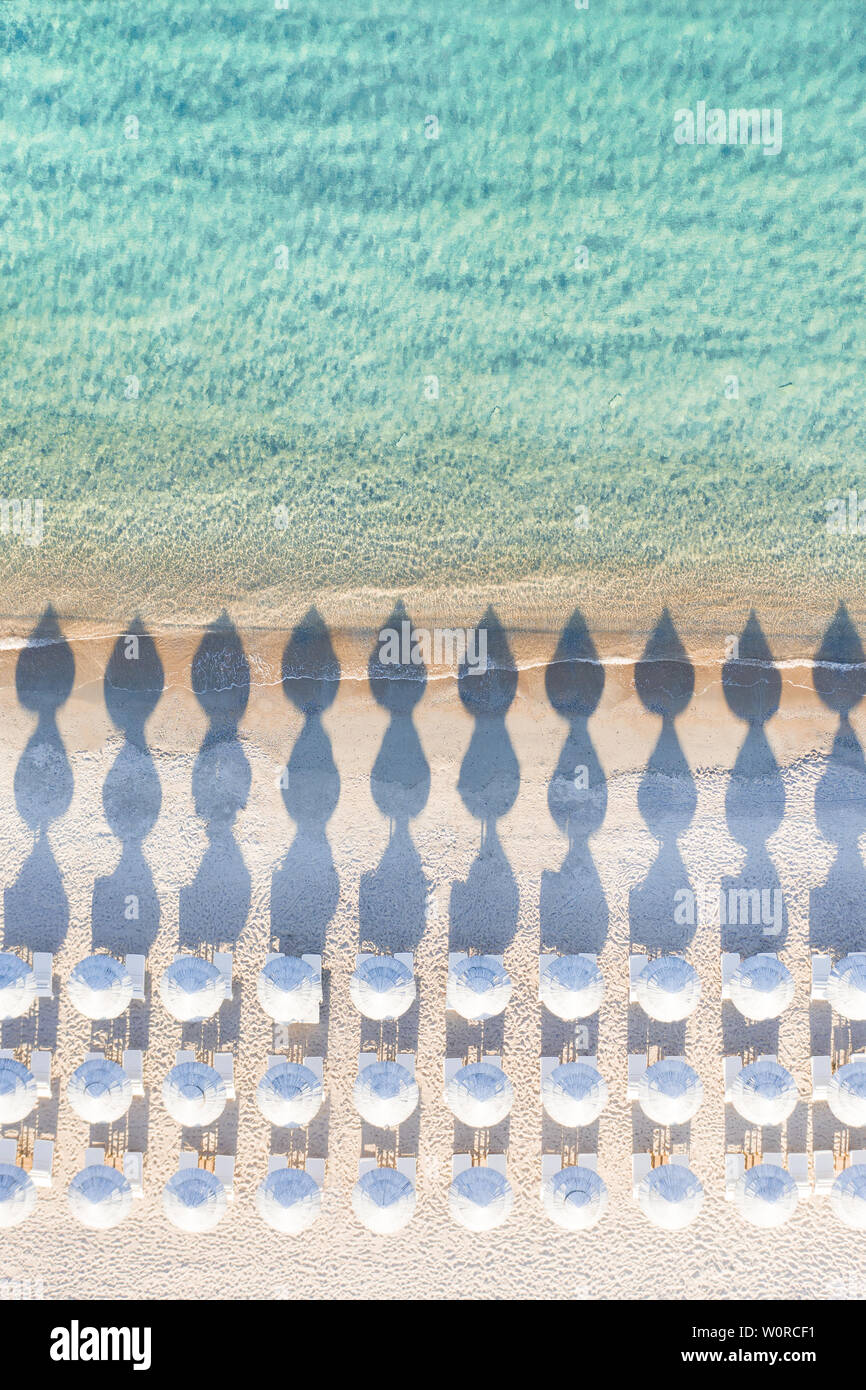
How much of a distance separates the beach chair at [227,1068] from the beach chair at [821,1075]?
228 inches

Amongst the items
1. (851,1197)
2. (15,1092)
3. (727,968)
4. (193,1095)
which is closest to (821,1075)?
(851,1197)

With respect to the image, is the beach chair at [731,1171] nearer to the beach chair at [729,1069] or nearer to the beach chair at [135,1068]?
the beach chair at [729,1069]

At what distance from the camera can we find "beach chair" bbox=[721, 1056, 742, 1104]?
945 centimetres

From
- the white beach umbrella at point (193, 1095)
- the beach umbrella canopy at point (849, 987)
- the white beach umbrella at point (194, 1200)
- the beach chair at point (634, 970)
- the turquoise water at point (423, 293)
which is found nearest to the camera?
the white beach umbrella at point (194, 1200)

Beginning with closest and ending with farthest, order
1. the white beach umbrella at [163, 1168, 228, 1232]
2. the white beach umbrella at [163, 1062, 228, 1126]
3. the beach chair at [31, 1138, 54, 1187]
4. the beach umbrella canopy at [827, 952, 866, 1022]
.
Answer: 1. the white beach umbrella at [163, 1168, 228, 1232]
2. the white beach umbrella at [163, 1062, 228, 1126]
3. the beach umbrella canopy at [827, 952, 866, 1022]
4. the beach chair at [31, 1138, 54, 1187]

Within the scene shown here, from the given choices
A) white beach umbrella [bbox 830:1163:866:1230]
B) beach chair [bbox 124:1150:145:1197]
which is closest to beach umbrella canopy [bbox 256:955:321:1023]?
beach chair [bbox 124:1150:145:1197]

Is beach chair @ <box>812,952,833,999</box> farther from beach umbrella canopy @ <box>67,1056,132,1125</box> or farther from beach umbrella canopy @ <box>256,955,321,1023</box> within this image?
beach umbrella canopy @ <box>67,1056,132,1125</box>

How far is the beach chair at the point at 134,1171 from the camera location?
9398 millimetres

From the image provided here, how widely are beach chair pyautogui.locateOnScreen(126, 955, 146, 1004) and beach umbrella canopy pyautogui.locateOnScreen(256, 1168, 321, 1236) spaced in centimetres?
216

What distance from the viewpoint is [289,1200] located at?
9.10 metres

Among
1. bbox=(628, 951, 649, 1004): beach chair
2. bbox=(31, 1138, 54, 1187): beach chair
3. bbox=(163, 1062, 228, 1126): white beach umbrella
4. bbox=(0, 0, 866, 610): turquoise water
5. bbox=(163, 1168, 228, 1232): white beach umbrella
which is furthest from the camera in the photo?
bbox=(0, 0, 866, 610): turquoise water

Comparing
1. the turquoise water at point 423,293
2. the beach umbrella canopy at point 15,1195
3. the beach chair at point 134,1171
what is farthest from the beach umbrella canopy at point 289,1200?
the turquoise water at point 423,293

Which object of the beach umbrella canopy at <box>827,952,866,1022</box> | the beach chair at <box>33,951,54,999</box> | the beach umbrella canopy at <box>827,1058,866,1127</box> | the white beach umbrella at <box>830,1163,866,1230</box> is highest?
the beach chair at <box>33,951,54,999</box>

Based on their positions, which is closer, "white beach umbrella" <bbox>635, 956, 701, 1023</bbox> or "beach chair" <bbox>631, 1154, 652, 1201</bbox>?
"white beach umbrella" <bbox>635, 956, 701, 1023</bbox>
